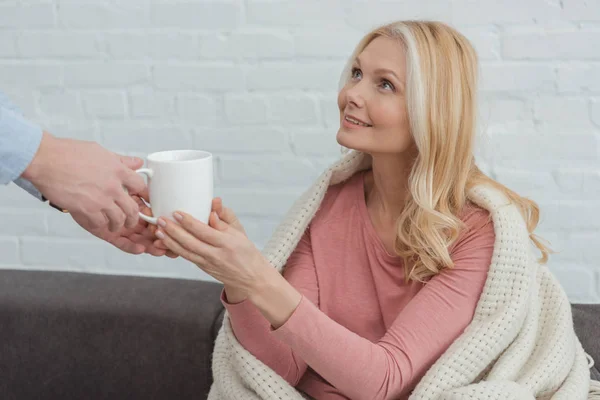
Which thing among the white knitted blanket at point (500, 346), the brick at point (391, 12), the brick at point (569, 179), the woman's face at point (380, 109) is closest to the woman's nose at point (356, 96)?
the woman's face at point (380, 109)

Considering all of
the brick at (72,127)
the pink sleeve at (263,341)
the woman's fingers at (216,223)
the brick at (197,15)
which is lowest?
the pink sleeve at (263,341)

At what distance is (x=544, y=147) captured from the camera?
185 centimetres

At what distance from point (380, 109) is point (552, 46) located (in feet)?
1.91

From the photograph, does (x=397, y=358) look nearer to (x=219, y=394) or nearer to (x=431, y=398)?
(x=431, y=398)

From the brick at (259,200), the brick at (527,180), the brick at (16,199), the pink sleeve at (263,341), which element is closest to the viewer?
the pink sleeve at (263,341)

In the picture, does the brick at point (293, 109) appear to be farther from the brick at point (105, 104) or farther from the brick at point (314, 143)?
the brick at point (105, 104)

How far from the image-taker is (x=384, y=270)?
1484 mm

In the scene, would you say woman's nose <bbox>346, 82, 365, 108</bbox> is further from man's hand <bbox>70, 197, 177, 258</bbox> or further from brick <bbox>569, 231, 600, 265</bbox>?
brick <bbox>569, 231, 600, 265</bbox>

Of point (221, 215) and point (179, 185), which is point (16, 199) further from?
point (179, 185)

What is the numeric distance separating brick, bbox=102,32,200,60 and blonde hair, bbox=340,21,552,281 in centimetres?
65

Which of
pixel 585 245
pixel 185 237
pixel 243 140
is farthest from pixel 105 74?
pixel 585 245

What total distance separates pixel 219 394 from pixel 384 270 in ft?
1.26

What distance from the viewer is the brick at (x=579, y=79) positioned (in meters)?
1.79

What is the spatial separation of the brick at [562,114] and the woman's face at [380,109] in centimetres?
51
